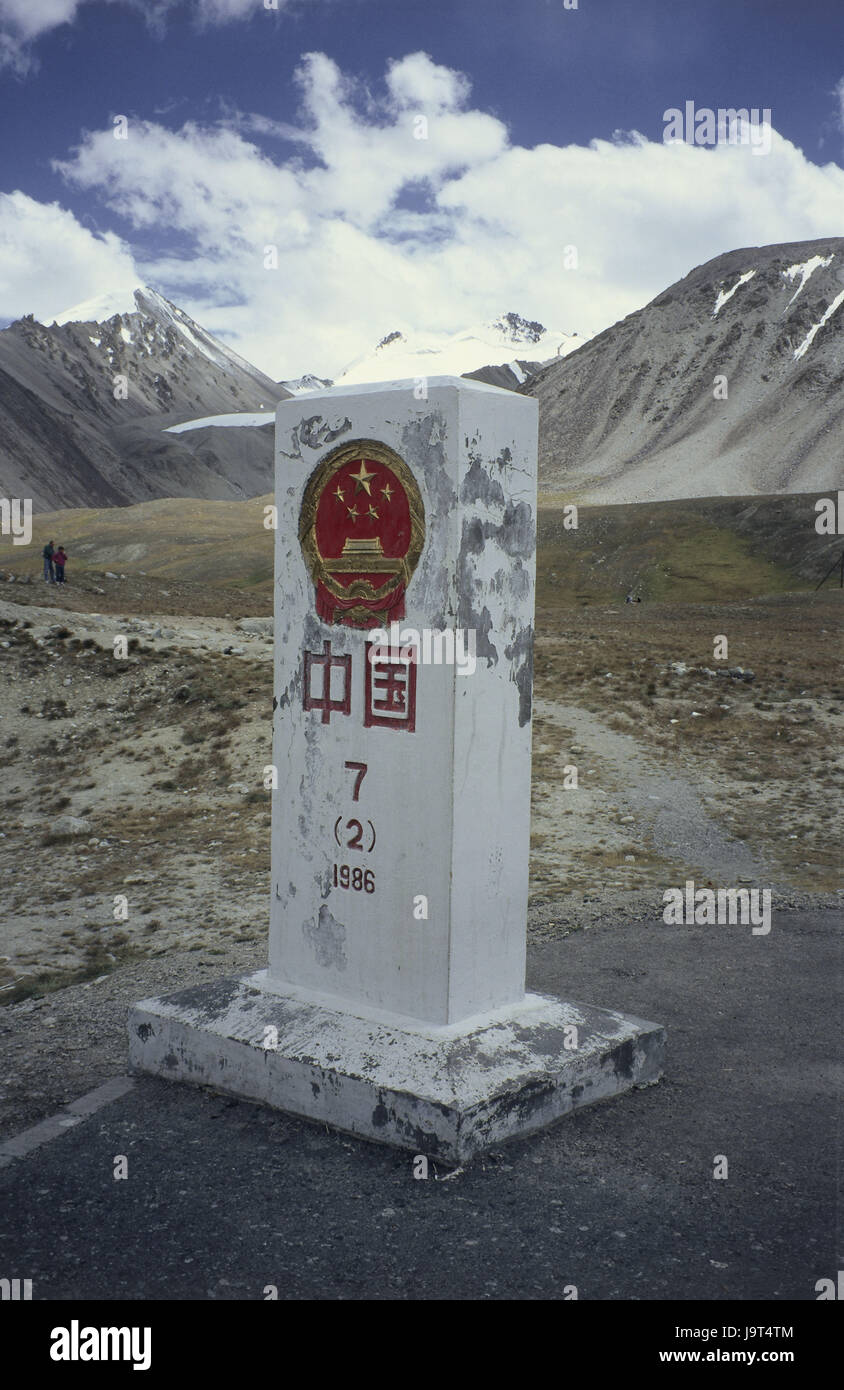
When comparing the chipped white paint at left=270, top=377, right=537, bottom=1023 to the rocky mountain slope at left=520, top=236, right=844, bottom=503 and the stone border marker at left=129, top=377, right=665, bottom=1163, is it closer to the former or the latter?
the stone border marker at left=129, top=377, right=665, bottom=1163

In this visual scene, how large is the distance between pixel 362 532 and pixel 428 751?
111cm

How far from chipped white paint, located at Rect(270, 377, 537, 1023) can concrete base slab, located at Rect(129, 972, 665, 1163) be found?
8.0 inches

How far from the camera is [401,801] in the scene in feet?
17.8

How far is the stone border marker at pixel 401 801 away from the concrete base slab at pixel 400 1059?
0.04ft

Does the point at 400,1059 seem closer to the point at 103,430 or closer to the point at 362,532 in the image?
the point at 362,532

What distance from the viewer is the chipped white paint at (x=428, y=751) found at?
525cm

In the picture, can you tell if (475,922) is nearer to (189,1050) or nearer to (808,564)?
(189,1050)

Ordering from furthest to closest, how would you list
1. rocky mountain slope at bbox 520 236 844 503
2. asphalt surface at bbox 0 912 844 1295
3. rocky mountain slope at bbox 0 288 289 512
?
1. rocky mountain slope at bbox 0 288 289 512
2. rocky mountain slope at bbox 520 236 844 503
3. asphalt surface at bbox 0 912 844 1295

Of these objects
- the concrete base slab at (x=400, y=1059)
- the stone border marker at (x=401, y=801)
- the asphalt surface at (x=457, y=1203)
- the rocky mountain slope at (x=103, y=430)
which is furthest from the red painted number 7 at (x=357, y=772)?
the rocky mountain slope at (x=103, y=430)

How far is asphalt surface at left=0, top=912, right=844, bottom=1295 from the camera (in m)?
4.03

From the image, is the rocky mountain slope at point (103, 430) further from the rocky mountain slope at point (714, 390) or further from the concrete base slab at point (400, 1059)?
the concrete base slab at point (400, 1059)

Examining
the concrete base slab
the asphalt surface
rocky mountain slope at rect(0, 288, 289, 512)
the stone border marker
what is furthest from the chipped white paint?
rocky mountain slope at rect(0, 288, 289, 512)

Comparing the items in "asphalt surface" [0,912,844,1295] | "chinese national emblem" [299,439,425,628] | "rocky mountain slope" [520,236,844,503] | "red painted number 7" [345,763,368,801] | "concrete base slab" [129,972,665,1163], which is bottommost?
"asphalt surface" [0,912,844,1295]

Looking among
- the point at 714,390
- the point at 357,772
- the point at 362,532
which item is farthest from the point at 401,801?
the point at 714,390
